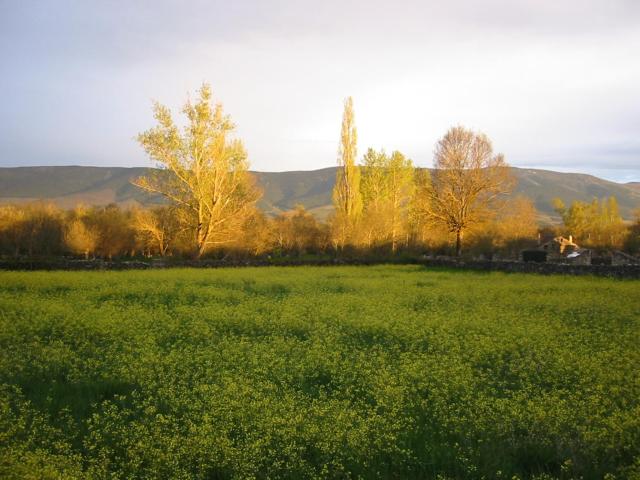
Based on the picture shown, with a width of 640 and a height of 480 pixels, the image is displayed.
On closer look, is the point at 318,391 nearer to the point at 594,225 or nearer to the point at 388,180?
the point at 388,180

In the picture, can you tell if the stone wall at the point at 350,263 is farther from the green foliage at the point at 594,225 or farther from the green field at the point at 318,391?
the green foliage at the point at 594,225

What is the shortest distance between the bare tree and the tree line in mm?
110

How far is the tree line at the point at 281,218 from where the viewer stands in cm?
4344

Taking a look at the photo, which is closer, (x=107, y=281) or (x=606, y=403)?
(x=606, y=403)

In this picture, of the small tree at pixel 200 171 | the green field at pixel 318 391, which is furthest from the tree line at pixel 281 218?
the green field at pixel 318 391

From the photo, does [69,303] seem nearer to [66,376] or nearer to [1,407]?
[66,376]

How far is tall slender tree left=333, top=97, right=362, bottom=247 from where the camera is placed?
53.9 meters

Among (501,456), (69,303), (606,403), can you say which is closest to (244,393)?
(501,456)

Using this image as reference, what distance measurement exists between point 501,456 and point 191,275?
29.5m

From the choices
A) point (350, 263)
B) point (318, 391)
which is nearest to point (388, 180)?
point (350, 263)

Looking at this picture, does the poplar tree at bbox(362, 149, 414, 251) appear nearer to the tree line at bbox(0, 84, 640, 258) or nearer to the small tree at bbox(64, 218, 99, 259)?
the tree line at bbox(0, 84, 640, 258)

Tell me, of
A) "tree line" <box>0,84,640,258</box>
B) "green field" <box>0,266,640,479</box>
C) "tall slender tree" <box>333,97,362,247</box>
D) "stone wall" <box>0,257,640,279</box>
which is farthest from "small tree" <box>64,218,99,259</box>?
"green field" <box>0,266,640,479</box>

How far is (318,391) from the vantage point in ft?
32.6

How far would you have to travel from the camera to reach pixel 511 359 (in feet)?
40.9
